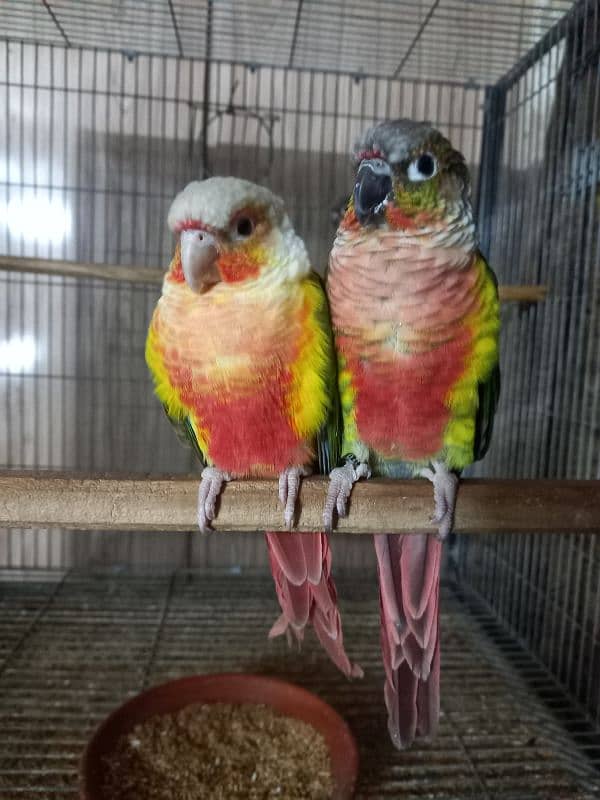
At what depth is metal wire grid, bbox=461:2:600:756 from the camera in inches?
54.9

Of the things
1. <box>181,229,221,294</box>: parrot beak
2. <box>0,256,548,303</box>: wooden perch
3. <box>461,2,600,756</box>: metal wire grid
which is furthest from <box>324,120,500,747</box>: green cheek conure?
<box>0,256,548,303</box>: wooden perch

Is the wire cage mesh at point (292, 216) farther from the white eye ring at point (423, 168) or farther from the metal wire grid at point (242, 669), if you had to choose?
the white eye ring at point (423, 168)

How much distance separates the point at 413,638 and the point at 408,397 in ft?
1.39

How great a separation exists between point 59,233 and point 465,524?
159cm

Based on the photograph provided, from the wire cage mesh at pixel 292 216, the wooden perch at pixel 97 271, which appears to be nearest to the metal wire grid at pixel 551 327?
the wire cage mesh at pixel 292 216

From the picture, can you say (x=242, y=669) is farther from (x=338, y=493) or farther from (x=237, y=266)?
(x=237, y=266)

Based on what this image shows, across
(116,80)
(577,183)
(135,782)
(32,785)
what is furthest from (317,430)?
(116,80)

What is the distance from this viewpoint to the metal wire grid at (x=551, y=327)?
4.57ft

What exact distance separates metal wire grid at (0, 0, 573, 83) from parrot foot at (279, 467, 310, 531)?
4.25 feet

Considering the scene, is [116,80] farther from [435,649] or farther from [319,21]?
[435,649]

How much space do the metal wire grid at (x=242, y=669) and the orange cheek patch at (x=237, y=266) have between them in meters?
0.99

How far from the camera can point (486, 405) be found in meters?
1.03

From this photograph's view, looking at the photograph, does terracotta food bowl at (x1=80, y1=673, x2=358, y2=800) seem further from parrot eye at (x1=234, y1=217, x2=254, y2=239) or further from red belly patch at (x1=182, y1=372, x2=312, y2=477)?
parrot eye at (x1=234, y1=217, x2=254, y2=239)

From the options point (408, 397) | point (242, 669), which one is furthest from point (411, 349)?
point (242, 669)
